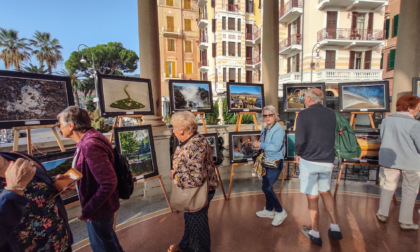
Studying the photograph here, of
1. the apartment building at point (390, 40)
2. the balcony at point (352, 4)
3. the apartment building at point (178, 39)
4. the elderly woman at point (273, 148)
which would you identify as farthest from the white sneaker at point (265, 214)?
the apartment building at point (178, 39)

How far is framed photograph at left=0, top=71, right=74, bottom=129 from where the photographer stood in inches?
79.9

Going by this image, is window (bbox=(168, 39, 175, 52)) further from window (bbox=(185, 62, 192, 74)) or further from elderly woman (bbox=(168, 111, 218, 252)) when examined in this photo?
elderly woman (bbox=(168, 111, 218, 252))

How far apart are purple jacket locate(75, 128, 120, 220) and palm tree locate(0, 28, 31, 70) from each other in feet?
93.6

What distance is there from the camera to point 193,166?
1.71m

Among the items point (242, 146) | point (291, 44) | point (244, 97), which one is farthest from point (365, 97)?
point (291, 44)

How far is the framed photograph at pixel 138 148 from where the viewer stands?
9.19ft

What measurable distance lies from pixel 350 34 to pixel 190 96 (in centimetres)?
1661

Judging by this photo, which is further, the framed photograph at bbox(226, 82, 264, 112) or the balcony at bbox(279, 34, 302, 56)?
the balcony at bbox(279, 34, 302, 56)

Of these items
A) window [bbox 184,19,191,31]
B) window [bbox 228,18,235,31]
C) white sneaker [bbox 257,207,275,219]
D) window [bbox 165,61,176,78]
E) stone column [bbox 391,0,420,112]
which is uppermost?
window [bbox 184,19,191,31]

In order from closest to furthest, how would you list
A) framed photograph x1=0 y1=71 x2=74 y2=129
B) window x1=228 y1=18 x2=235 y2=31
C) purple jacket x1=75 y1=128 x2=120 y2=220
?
purple jacket x1=75 y1=128 x2=120 y2=220, framed photograph x1=0 y1=71 x2=74 y2=129, window x1=228 y1=18 x2=235 y2=31

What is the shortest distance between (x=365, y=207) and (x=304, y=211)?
0.97m

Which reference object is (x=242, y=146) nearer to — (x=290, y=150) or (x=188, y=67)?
(x=290, y=150)

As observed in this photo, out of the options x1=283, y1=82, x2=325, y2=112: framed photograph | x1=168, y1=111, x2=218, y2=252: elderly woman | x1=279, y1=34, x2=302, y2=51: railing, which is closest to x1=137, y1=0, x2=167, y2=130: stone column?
x1=168, y1=111, x2=218, y2=252: elderly woman

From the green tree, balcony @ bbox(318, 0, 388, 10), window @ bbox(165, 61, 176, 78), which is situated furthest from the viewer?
the green tree
